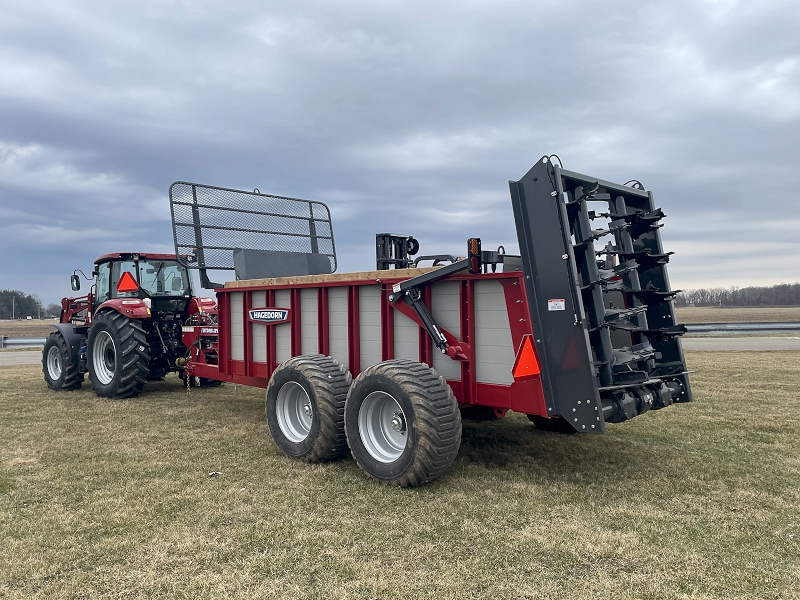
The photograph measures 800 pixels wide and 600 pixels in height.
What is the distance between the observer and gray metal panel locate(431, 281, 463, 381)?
487cm

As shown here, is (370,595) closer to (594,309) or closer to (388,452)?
(388,452)

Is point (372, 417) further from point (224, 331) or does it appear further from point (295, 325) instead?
point (224, 331)

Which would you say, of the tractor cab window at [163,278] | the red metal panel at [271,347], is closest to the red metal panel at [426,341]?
the red metal panel at [271,347]

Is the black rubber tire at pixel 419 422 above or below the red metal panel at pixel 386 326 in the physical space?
below

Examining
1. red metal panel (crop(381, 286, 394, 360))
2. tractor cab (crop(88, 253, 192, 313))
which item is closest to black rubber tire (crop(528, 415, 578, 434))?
red metal panel (crop(381, 286, 394, 360))

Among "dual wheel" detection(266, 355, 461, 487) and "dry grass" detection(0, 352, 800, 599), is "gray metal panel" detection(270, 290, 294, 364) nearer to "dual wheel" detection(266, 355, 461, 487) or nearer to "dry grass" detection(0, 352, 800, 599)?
"dual wheel" detection(266, 355, 461, 487)

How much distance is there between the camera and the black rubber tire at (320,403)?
519cm

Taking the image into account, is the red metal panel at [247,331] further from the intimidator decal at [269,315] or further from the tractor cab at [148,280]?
the tractor cab at [148,280]

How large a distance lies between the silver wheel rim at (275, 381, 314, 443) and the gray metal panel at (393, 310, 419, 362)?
3.56 feet

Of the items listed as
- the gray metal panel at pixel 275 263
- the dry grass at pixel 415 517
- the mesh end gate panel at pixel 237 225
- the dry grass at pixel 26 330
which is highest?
the dry grass at pixel 26 330

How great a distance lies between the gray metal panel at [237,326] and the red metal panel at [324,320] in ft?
4.97

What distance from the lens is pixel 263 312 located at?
21.9 ft

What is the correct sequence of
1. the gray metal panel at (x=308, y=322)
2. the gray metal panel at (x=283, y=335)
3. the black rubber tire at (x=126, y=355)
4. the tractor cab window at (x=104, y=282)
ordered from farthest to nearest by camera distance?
the tractor cab window at (x=104, y=282) < the black rubber tire at (x=126, y=355) < the gray metal panel at (x=283, y=335) < the gray metal panel at (x=308, y=322)

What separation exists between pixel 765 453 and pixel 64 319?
11672 mm
